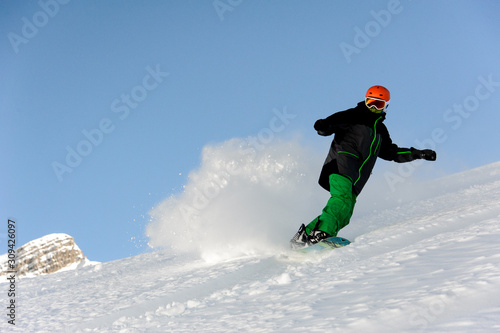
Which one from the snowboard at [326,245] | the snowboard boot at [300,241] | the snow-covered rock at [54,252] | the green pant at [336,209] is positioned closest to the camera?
the snowboard at [326,245]

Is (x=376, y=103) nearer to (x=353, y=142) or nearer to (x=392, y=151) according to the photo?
(x=353, y=142)

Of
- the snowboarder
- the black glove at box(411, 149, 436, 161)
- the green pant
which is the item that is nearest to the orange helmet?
the snowboarder

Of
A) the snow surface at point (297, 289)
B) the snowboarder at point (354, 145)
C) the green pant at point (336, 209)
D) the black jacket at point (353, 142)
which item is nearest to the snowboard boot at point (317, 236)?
the green pant at point (336, 209)

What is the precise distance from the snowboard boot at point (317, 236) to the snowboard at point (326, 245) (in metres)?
0.11

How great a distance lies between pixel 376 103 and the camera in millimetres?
5480

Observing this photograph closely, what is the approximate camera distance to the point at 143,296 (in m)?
3.97

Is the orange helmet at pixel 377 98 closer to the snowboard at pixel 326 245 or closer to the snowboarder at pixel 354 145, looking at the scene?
the snowboarder at pixel 354 145

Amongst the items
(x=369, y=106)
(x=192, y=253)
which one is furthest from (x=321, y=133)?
(x=192, y=253)

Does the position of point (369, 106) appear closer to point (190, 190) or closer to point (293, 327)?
point (190, 190)

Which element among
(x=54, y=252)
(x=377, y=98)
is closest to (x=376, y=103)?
(x=377, y=98)

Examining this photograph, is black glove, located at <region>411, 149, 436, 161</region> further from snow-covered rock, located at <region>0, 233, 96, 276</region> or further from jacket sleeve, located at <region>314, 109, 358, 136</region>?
snow-covered rock, located at <region>0, 233, 96, 276</region>

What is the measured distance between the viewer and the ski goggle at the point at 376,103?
17.9 ft

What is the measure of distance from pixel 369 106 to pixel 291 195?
2378 mm

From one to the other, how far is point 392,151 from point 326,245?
2.07 metres
